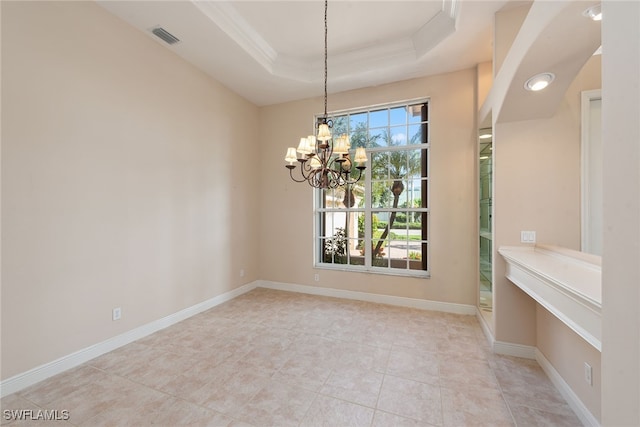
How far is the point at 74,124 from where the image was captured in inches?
92.4

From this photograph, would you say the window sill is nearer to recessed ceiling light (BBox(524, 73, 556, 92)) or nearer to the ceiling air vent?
recessed ceiling light (BBox(524, 73, 556, 92))

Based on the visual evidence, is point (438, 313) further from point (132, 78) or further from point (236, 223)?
point (132, 78)

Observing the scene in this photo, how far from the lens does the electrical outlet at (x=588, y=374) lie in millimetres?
→ 1691

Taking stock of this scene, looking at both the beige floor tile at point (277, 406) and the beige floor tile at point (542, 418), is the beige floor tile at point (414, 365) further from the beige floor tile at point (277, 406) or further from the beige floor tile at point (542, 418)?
the beige floor tile at point (277, 406)

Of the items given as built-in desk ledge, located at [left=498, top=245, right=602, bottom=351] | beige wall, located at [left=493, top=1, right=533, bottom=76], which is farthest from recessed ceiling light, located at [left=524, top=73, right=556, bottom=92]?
built-in desk ledge, located at [left=498, top=245, right=602, bottom=351]

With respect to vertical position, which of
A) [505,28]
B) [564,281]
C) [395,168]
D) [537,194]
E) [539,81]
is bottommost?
[564,281]

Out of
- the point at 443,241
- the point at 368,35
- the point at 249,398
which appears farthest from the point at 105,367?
the point at 368,35

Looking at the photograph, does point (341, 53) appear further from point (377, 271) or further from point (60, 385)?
point (60, 385)

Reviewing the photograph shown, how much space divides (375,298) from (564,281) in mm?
2731

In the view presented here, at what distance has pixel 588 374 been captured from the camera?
1714mm

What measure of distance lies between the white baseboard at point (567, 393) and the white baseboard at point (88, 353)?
396 centimetres

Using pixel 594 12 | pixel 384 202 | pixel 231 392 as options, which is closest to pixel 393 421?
pixel 231 392

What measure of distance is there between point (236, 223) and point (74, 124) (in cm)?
241

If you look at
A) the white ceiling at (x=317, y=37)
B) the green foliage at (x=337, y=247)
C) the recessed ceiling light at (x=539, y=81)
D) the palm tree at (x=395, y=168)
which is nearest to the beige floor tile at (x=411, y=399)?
the palm tree at (x=395, y=168)
